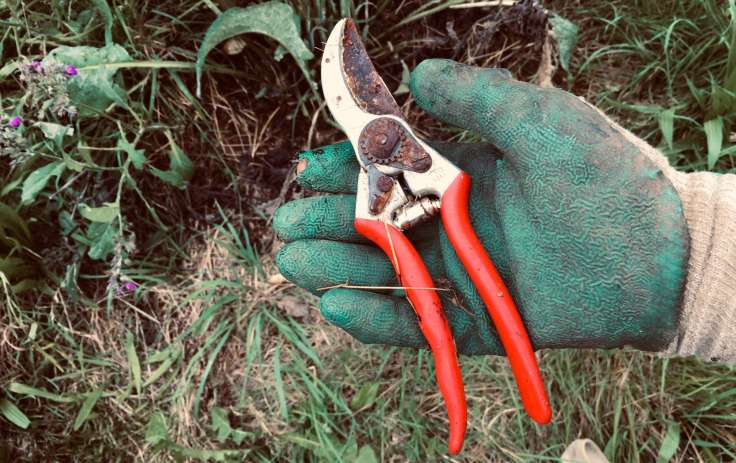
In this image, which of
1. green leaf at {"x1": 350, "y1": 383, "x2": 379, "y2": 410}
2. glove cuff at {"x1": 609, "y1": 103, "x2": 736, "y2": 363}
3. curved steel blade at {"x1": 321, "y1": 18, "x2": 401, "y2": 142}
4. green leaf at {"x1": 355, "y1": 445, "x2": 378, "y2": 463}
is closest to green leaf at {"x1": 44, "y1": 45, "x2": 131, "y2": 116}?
curved steel blade at {"x1": 321, "y1": 18, "x2": 401, "y2": 142}

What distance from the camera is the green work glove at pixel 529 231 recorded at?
155 cm

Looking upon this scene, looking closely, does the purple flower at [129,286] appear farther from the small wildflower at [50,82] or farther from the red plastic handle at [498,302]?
the red plastic handle at [498,302]

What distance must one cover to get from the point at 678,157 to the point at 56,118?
2.05 meters

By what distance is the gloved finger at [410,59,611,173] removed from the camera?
1.59 m

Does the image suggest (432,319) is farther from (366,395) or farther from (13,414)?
(13,414)

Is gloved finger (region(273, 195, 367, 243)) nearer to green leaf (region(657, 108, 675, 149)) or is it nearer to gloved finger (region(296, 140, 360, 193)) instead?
gloved finger (region(296, 140, 360, 193))

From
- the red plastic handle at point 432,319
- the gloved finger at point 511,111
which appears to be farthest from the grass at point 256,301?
the red plastic handle at point 432,319

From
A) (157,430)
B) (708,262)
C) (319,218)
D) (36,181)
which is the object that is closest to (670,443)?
(708,262)

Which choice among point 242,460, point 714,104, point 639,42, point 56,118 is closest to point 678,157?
point 714,104

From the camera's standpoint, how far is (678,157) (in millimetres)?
2182

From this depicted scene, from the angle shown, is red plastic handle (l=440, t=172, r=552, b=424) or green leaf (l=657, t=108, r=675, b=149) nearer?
red plastic handle (l=440, t=172, r=552, b=424)

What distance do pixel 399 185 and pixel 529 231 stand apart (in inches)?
14.1

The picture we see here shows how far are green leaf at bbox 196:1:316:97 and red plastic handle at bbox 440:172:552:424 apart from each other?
0.71m

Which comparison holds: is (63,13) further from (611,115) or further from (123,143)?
(611,115)
